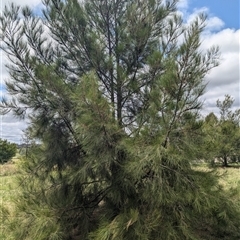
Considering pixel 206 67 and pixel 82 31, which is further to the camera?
pixel 82 31

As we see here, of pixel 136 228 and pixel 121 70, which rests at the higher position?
pixel 121 70

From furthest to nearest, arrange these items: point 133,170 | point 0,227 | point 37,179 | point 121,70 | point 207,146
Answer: point 37,179 → point 121,70 → point 0,227 → point 207,146 → point 133,170

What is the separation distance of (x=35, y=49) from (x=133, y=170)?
7.25 ft

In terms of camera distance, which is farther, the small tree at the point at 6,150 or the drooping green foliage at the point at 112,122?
the small tree at the point at 6,150

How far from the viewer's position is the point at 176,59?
2896 mm

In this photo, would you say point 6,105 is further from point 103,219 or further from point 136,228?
point 136,228

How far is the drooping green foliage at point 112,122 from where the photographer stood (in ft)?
9.41

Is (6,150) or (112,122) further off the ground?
(6,150)

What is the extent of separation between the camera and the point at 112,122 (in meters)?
3.12

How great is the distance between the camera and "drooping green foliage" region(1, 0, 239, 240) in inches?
113

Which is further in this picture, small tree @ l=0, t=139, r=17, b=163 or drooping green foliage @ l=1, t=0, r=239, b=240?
small tree @ l=0, t=139, r=17, b=163

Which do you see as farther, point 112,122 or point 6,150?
point 6,150

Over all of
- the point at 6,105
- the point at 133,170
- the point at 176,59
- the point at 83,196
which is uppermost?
the point at 176,59

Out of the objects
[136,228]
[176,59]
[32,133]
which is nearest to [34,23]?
[32,133]
